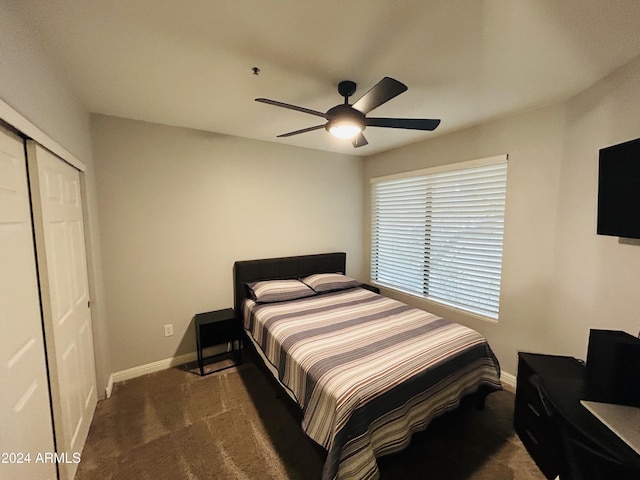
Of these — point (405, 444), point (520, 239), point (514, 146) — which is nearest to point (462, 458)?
point (405, 444)

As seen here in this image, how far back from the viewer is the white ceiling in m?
1.17

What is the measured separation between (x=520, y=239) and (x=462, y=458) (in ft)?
6.08

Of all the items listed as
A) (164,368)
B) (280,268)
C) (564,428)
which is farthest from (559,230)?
(164,368)

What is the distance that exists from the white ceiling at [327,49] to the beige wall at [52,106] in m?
0.09

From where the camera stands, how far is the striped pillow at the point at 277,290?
2.78 meters

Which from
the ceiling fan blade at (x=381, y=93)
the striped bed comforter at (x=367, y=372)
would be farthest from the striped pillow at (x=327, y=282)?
Result: the ceiling fan blade at (x=381, y=93)

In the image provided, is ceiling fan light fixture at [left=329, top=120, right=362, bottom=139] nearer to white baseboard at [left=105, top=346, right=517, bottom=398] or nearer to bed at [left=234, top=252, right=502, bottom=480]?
bed at [left=234, top=252, right=502, bottom=480]

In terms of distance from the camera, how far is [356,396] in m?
1.38

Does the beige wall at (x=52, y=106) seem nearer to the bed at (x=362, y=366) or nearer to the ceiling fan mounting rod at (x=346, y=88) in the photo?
the bed at (x=362, y=366)

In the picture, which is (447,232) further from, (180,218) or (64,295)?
(64,295)

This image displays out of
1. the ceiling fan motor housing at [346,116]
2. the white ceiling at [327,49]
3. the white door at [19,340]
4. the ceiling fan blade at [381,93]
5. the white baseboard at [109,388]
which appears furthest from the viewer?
the white baseboard at [109,388]

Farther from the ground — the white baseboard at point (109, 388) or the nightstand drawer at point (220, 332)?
the nightstand drawer at point (220, 332)

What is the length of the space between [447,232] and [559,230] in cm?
98

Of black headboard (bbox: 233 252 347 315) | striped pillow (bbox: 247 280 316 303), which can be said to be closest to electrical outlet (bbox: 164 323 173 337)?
black headboard (bbox: 233 252 347 315)
